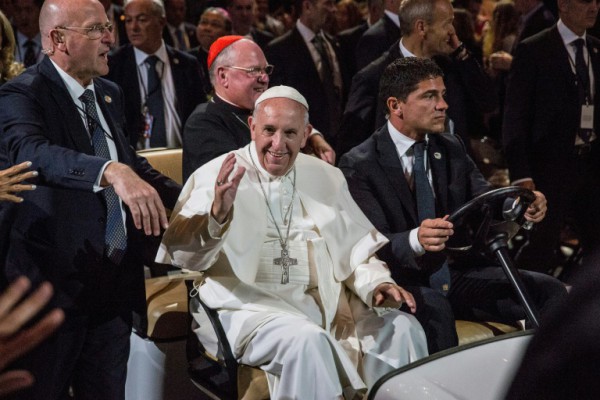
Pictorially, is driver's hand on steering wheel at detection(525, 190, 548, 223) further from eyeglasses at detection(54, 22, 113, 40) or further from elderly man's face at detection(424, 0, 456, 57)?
eyeglasses at detection(54, 22, 113, 40)

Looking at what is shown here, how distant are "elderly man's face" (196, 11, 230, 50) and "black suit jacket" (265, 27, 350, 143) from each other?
0.52m

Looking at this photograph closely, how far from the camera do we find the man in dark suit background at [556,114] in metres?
5.49

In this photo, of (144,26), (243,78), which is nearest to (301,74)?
(144,26)

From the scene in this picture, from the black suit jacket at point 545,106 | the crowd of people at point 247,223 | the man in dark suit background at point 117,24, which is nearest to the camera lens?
the crowd of people at point 247,223

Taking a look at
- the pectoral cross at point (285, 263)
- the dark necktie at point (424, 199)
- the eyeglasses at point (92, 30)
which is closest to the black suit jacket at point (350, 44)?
the dark necktie at point (424, 199)

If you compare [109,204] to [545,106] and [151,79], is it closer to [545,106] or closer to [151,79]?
[151,79]

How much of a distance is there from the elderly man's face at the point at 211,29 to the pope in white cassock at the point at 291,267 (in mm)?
3256

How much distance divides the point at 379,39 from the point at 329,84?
2.37ft

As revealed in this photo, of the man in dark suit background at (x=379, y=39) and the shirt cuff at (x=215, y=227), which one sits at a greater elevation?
the man in dark suit background at (x=379, y=39)

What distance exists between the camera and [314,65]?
653 centimetres

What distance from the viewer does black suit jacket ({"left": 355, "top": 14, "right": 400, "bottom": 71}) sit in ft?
19.6

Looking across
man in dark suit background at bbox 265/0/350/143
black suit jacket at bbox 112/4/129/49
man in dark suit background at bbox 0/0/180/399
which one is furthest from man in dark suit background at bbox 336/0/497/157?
black suit jacket at bbox 112/4/129/49

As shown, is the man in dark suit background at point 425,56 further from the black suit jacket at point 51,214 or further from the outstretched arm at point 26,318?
the outstretched arm at point 26,318

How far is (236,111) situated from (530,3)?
3.90m
